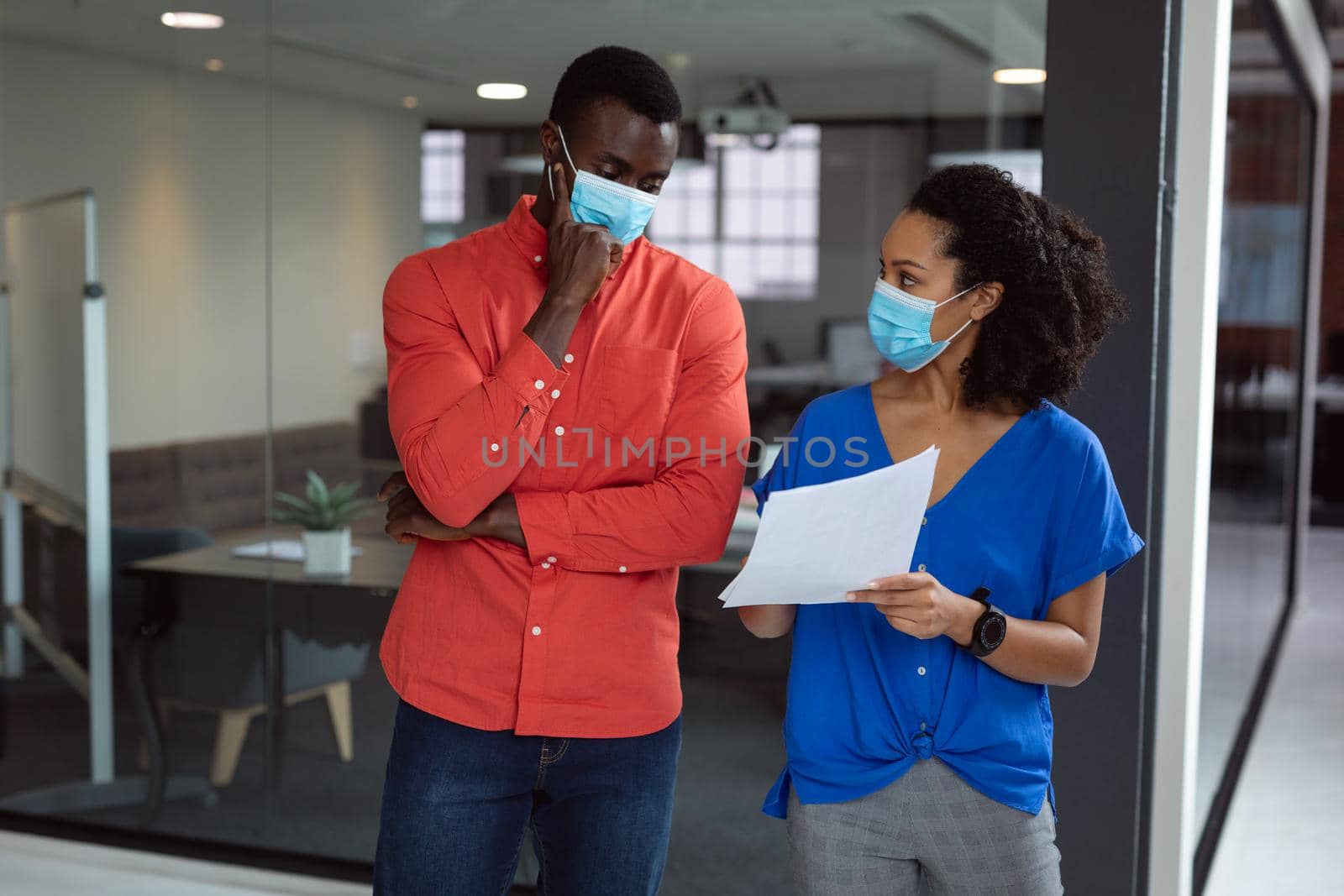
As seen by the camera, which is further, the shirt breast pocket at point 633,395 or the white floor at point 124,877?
the white floor at point 124,877

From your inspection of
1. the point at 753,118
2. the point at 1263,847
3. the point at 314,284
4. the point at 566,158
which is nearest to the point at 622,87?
the point at 566,158

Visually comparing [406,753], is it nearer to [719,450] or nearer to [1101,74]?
[719,450]

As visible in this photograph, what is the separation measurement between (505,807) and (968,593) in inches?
23.7

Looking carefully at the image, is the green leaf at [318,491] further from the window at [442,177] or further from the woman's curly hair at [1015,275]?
the woman's curly hair at [1015,275]

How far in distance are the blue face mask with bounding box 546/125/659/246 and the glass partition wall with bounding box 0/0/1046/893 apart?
0.93 m

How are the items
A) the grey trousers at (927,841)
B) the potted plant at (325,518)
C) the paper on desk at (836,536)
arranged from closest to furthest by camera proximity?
the paper on desk at (836,536), the grey trousers at (927,841), the potted plant at (325,518)

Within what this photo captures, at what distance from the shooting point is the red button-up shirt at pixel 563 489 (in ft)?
4.74

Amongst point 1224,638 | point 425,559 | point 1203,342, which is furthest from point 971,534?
point 1224,638

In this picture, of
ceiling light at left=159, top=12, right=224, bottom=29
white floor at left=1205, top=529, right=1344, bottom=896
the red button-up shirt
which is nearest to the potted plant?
ceiling light at left=159, top=12, right=224, bottom=29

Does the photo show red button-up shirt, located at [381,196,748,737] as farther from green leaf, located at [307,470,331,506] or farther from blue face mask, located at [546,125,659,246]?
green leaf, located at [307,470,331,506]

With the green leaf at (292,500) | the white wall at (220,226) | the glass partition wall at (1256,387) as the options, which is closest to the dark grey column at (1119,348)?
the glass partition wall at (1256,387)

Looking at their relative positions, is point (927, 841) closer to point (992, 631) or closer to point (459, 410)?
point (992, 631)

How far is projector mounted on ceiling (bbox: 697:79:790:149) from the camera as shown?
101 inches

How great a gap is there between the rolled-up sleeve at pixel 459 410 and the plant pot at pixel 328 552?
1.24m
